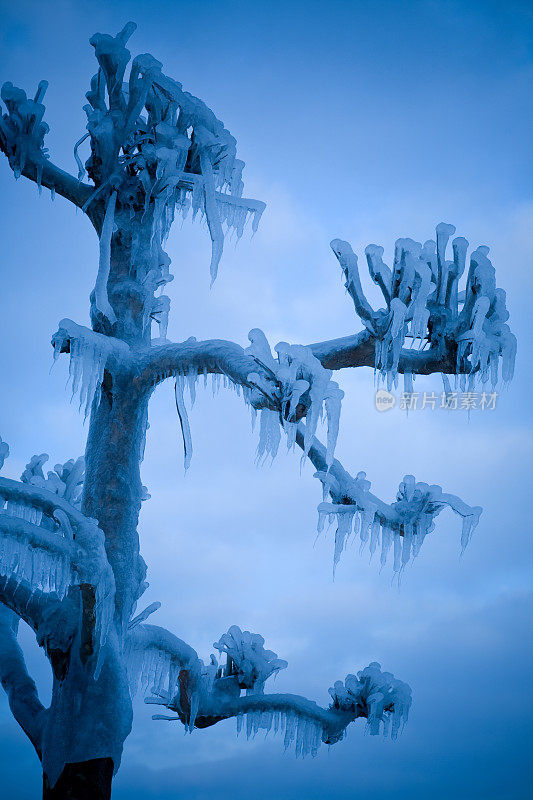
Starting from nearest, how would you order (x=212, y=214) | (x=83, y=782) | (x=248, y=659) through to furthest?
(x=83, y=782) → (x=212, y=214) → (x=248, y=659)

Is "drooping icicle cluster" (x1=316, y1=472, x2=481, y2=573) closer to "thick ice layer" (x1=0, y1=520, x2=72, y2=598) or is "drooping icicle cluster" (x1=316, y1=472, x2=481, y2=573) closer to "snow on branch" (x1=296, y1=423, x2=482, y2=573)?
"snow on branch" (x1=296, y1=423, x2=482, y2=573)

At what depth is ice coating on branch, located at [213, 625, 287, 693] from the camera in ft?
28.9

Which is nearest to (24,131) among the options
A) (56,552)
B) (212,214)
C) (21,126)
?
(21,126)

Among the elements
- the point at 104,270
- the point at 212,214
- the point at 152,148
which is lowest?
the point at 104,270

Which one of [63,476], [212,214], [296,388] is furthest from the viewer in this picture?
[63,476]

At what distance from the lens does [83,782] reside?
611 centimetres

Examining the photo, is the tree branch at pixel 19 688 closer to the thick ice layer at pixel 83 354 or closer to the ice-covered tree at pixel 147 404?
the ice-covered tree at pixel 147 404

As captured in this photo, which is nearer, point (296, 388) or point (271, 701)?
point (296, 388)

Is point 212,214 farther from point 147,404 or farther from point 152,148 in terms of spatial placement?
point 147,404

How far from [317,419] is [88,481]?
2.99 m

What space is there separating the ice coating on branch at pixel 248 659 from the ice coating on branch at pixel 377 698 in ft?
2.81

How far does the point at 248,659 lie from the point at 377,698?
1535 millimetres

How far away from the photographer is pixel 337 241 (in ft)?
23.7

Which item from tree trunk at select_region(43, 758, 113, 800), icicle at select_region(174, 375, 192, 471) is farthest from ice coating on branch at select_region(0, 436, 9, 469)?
tree trunk at select_region(43, 758, 113, 800)
